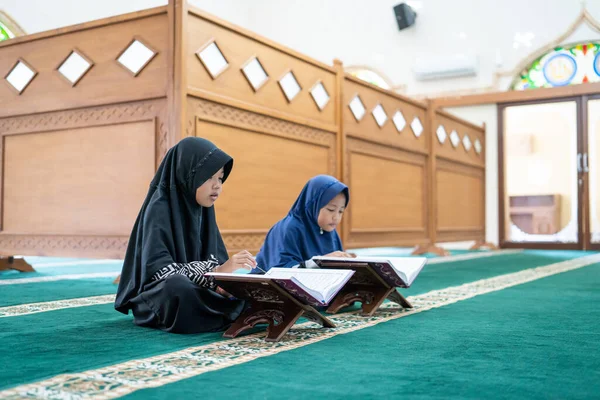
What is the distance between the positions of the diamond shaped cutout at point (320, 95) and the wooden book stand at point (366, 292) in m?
2.18

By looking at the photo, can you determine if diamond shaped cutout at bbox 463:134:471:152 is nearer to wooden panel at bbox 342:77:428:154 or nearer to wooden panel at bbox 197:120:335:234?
wooden panel at bbox 342:77:428:154

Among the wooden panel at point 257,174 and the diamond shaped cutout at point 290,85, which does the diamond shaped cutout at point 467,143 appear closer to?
the wooden panel at point 257,174

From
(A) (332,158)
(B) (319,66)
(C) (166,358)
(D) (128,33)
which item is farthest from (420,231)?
(C) (166,358)

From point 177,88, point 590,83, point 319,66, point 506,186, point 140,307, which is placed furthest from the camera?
point 506,186

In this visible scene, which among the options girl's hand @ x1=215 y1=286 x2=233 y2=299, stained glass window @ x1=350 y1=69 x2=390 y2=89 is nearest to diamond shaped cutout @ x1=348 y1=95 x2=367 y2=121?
girl's hand @ x1=215 y1=286 x2=233 y2=299

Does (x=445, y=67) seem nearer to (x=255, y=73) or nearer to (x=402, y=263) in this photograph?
(x=255, y=73)

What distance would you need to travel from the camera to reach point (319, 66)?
4.71 meters

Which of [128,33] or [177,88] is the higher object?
[128,33]

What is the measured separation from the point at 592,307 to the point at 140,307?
199 cm

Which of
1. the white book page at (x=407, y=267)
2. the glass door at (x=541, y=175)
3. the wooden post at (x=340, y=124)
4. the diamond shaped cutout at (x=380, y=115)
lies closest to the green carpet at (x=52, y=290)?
the white book page at (x=407, y=267)

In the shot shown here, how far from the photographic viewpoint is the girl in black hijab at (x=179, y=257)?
2.17 m

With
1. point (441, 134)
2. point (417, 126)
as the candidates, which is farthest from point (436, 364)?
point (441, 134)

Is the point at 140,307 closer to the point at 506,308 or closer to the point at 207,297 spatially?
the point at 207,297

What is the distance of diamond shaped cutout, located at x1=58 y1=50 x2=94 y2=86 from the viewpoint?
12.6 ft
